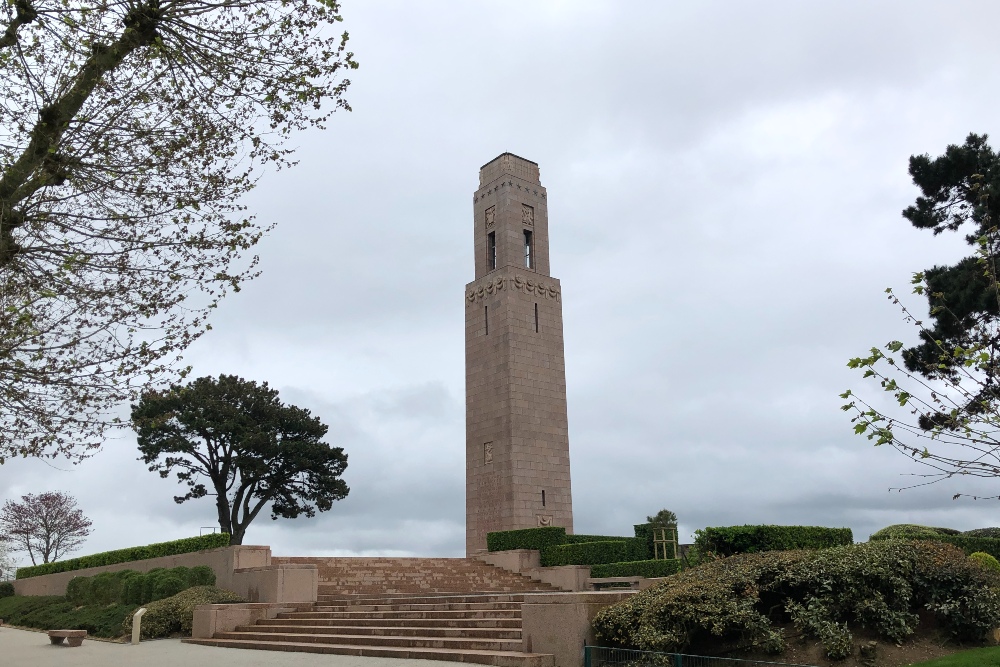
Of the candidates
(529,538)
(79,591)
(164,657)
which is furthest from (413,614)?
(79,591)

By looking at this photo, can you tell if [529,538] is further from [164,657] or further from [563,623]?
[563,623]

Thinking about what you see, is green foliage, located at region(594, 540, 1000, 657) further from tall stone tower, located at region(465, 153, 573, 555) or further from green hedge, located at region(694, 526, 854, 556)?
tall stone tower, located at region(465, 153, 573, 555)

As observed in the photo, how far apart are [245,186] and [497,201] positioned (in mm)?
23855

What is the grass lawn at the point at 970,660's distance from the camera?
29.1 ft

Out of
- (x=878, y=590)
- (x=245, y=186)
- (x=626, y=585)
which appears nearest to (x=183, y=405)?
(x=626, y=585)

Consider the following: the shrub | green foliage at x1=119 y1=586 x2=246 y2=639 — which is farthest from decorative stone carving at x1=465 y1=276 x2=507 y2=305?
the shrub

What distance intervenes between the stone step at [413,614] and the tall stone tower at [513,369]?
11.8m

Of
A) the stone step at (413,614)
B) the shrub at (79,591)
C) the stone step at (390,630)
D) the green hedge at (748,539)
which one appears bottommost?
the stone step at (390,630)

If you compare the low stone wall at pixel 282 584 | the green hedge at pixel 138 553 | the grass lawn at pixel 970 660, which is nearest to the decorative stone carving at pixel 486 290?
the green hedge at pixel 138 553

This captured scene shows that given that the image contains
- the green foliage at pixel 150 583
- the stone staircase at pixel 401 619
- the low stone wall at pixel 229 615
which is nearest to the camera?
the stone staircase at pixel 401 619

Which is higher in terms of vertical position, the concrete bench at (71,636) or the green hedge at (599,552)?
the green hedge at (599,552)

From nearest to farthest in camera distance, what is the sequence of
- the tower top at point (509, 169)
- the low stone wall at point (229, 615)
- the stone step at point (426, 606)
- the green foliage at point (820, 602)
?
the green foliage at point (820, 602) → the stone step at point (426, 606) → the low stone wall at point (229, 615) → the tower top at point (509, 169)

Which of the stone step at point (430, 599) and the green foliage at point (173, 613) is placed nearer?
the stone step at point (430, 599)

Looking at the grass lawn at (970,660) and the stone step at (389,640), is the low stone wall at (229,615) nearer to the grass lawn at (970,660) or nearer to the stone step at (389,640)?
the stone step at (389,640)
